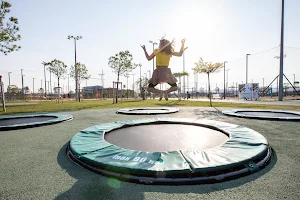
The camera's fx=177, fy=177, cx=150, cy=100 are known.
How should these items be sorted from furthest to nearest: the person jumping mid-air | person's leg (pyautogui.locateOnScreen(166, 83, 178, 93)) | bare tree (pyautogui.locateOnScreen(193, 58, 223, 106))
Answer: bare tree (pyautogui.locateOnScreen(193, 58, 223, 106)) → person's leg (pyautogui.locateOnScreen(166, 83, 178, 93)) → the person jumping mid-air

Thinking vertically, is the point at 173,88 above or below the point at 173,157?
above

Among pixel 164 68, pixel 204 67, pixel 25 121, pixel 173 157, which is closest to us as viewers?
pixel 173 157

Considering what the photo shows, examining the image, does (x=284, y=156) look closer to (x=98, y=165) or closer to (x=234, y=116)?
(x=98, y=165)

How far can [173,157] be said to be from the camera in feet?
6.82

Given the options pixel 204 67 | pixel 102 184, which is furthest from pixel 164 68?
pixel 204 67

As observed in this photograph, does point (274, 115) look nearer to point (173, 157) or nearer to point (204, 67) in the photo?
point (173, 157)

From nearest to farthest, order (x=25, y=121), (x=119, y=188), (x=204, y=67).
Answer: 1. (x=119, y=188)
2. (x=25, y=121)
3. (x=204, y=67)

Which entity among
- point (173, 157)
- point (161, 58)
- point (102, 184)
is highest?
point (161, 58)

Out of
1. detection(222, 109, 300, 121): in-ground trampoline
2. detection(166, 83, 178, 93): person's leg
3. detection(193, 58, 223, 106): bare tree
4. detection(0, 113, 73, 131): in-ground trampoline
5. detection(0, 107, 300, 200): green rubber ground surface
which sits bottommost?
detection(0, 107, 300, 200): green rubber ground surface

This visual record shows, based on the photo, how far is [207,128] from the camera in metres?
4.12

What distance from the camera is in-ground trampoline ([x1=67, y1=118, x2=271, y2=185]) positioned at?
1.80 meters

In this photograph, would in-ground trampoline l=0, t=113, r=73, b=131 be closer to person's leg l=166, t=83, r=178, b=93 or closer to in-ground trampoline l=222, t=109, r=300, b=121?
person's leg l=166, t=83, r=178, b=93

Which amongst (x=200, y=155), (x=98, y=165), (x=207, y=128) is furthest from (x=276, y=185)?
(x=207, y=128)

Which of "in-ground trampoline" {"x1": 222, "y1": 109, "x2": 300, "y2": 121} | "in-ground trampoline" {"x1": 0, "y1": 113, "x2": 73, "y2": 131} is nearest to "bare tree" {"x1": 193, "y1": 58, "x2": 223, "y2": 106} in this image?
"in-ground trampoline" {"x1": 222, "y1": 109, "x2": 300, "y2": 121}
